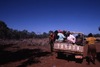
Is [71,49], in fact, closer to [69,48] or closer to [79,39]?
[69,48]

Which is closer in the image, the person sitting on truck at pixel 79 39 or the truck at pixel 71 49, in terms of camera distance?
the truck at pixel 71 49

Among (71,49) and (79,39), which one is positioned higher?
(79,39)

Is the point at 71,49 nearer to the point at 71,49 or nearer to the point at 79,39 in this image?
the point at 71,49

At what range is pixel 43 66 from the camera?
998 cm

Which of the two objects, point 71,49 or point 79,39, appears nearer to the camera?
point 71,49

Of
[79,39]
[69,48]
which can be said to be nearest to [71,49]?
[69,48]

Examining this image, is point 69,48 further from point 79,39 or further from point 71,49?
point 79,39

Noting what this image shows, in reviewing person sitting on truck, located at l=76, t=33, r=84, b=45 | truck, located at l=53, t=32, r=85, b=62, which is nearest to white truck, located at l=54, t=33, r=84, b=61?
truck, located at l=53, t=32, r=85, b=62

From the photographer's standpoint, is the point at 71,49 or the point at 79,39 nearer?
the point at 71,49

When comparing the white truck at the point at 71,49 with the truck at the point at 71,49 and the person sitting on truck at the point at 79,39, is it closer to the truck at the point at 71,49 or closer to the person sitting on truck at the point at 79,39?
the truck at the point at 71,49

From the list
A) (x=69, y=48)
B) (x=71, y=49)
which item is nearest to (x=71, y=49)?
(x=71, y=49)

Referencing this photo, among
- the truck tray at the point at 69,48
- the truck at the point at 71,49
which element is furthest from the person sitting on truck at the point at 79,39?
the truck tray at the point at 69,48

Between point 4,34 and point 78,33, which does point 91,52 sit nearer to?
point 78,33

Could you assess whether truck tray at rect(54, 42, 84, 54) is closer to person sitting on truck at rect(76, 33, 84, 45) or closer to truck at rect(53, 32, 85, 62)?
truck at rect(53, 32, 85, 62)
